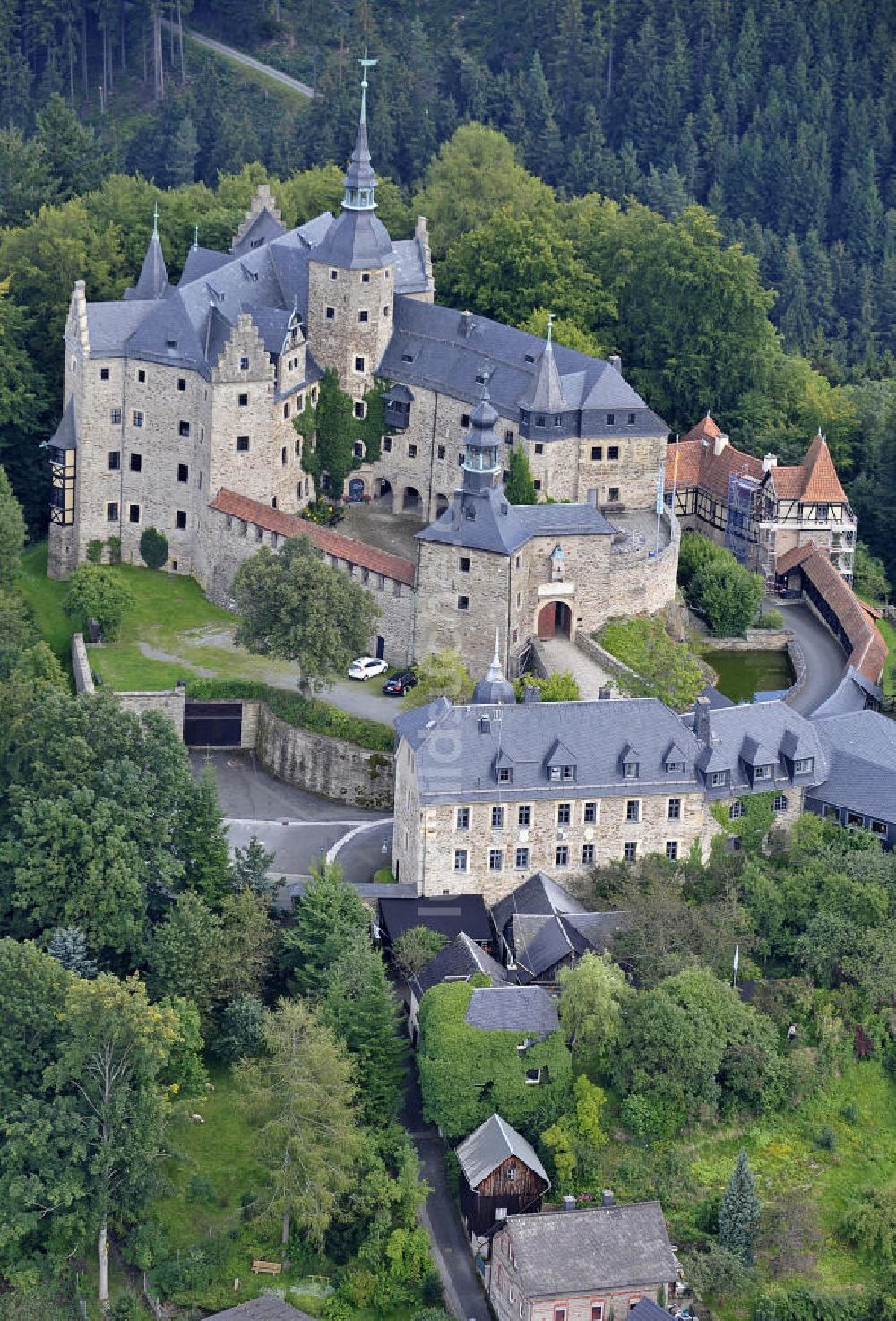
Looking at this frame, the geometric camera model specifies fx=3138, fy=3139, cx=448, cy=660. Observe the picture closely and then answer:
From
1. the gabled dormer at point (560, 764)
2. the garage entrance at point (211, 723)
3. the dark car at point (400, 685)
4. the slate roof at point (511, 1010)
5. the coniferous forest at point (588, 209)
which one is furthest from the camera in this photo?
the coniferous forest at point (588, 209)

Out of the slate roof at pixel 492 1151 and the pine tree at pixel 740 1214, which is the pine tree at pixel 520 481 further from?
the pine tree at pixel 740 1214

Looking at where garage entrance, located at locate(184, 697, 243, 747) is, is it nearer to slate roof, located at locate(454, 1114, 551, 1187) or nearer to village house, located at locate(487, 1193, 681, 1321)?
slate roof, located at locate(454, 1114, 551, 1187)

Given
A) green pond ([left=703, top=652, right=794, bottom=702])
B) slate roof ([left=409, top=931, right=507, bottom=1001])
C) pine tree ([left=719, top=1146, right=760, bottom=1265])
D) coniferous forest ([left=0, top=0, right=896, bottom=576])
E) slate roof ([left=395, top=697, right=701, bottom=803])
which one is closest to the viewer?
pine tree ([left=719, top=1146, right=760, bottom=1265])

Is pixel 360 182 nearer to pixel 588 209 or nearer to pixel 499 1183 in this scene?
pixel 588 209

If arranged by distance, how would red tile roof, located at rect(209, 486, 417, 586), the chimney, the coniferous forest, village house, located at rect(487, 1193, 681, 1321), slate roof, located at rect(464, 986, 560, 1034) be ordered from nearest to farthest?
village house, located at rect(487, 1193, 681, 1321)
slate roof, located at rect(464, 986, 560, 1034)
the chimney
red tile roof, located at rect(209, 486, 417, 586)
the coniferous forest

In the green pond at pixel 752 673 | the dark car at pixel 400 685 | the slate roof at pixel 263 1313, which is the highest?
the dark car at pixel 400 685

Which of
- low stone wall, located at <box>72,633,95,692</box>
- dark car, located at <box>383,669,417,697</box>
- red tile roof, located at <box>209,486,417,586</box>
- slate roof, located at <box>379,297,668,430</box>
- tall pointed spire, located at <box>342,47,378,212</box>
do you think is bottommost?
low stone wall, located at <box>72,633,95,692</box>

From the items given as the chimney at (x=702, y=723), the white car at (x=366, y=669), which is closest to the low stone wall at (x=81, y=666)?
the white car at (x=366, y=669)

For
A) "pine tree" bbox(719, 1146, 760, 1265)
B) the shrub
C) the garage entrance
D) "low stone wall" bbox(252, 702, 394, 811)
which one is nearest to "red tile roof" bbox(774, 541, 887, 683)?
"low stone wall" bbox(252, 702, 394, 811)

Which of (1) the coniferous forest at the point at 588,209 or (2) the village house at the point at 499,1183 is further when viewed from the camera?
(1) the coniferous forest at the point at 588,209
